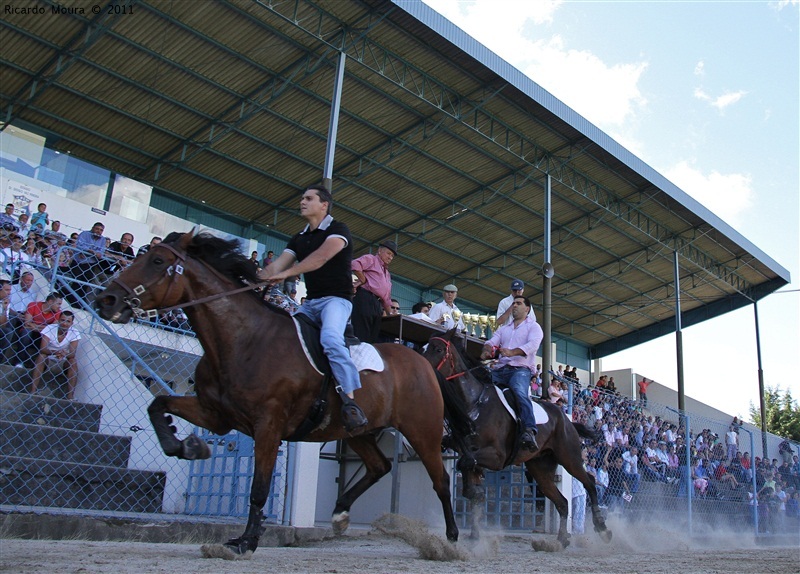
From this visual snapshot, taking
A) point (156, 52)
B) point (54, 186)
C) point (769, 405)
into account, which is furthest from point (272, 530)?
point (769, 405)

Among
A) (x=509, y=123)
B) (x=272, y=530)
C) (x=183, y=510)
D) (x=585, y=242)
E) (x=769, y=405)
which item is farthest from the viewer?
(x=769, y=405)

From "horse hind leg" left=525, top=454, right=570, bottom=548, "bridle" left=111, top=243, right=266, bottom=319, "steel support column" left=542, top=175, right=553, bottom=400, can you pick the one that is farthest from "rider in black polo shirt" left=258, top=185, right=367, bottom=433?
"steel support column" left=542, top=175, right=553, bottom=400

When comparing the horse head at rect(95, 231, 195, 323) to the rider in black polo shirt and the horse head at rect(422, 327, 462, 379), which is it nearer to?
the rider in black polo shirt

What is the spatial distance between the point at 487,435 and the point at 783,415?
43.4m

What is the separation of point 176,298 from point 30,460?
132 inches

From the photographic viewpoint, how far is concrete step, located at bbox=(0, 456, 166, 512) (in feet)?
23.8

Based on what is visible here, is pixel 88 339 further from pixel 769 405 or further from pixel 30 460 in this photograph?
pixel 769 405

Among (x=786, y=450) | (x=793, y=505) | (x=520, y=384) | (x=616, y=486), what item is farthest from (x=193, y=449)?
(x=786, y=450)

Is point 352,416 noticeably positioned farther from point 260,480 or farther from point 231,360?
point 231,360

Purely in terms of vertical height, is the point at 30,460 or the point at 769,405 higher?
the point at 769,405

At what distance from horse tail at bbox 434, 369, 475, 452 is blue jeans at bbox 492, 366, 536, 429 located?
4.78 feet

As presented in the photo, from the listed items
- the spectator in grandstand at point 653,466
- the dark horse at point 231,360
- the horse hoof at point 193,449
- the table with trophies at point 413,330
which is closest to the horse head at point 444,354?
the table with trophies at point 413,330

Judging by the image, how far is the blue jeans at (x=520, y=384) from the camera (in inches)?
355

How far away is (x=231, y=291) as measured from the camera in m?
5.55
